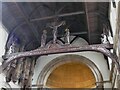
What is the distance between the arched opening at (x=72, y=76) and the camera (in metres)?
10.8

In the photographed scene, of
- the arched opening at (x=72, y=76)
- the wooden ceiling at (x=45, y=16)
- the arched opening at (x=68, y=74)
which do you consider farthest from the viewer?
the arched opening at (x=72, y=76)

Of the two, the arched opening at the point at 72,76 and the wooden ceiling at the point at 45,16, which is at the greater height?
the wooden ceiling at the point at 45,16

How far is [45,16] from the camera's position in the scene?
24.7ft

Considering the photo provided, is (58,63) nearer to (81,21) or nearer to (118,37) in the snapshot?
(81,21)

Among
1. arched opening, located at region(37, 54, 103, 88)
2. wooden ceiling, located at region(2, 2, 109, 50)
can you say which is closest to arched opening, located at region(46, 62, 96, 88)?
arched opening, located at region(37, 54, 103, 88)

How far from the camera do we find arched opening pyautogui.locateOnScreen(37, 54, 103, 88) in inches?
364

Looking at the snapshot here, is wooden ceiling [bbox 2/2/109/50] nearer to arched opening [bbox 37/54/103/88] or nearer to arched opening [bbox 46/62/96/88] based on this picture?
arched opening [bbox 37/54/103/88]

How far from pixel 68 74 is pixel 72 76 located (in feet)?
0.76

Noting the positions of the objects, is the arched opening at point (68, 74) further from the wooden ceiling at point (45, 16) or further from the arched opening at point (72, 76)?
the wooden ceiling at point (45, 16)

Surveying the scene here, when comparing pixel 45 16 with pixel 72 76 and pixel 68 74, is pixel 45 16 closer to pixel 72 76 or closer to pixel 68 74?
pixel 68 74

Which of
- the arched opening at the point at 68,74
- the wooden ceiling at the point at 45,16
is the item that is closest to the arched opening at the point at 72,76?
the arched opening at the point at 68,74

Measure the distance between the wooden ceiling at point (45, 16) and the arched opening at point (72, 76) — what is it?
2.64 meters

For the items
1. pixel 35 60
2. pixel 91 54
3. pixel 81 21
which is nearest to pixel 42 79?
pixel 35 60

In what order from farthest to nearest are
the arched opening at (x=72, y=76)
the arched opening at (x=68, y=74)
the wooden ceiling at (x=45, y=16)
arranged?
the arched opening at (x=72, y=76)
the arched opening at (x=68, y=74)
the wooden ceiling at (x=45, y=16)
